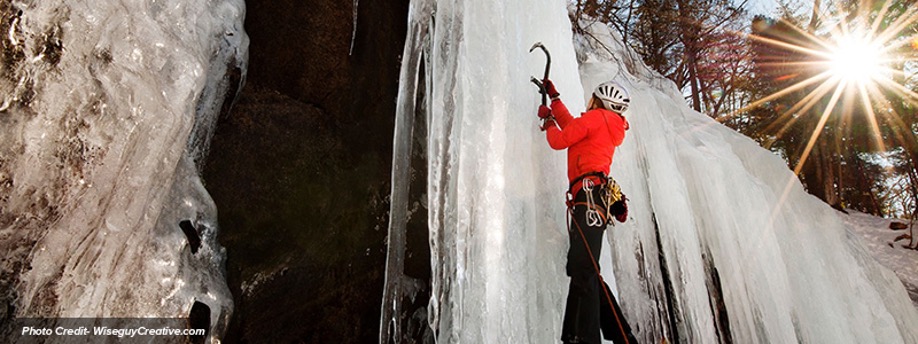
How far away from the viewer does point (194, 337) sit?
5.67ft

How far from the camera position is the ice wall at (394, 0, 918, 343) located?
228 centimetres

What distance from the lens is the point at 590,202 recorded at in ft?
7.66

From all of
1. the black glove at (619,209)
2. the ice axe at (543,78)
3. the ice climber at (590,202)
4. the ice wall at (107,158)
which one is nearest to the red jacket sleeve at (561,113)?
the ice climber at (590,202)

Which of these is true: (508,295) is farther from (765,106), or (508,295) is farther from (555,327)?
(765,106)

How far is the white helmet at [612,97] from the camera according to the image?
2660 millimetres

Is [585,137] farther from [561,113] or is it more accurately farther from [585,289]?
[585,289]

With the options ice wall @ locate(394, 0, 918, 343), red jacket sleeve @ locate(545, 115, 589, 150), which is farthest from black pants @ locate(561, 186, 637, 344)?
red jacket sleeve @ locate(545, 115, 589, 150)

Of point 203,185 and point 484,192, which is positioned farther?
point 484,192

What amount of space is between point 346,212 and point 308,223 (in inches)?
10.8

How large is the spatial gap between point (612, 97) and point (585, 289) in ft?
4.07

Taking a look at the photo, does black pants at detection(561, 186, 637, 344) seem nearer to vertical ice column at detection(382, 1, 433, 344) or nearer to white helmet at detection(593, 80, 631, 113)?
white helmet at detection(593, 80, 631, 113)

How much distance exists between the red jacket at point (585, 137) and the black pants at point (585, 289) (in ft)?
0.55

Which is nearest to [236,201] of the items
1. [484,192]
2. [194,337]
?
[194,337]

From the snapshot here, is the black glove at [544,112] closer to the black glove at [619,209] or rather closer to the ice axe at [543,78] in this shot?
the ice axe at [543,78]
